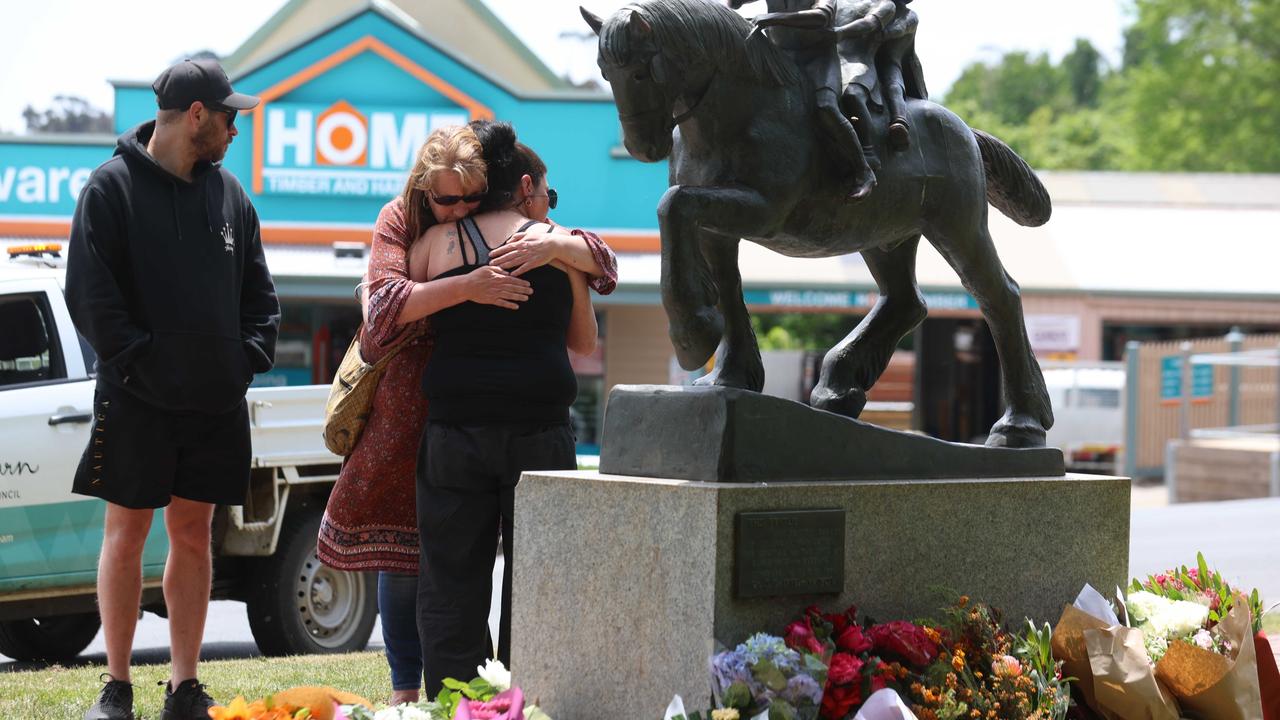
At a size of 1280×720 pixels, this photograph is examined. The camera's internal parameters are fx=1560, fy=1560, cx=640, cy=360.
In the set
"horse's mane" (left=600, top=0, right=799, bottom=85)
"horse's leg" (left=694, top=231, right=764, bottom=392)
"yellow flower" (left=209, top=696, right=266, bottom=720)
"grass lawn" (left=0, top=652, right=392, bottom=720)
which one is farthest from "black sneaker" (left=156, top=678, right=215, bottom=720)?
"horse's mane" (left=600, top=0, right=799, bottom=85)

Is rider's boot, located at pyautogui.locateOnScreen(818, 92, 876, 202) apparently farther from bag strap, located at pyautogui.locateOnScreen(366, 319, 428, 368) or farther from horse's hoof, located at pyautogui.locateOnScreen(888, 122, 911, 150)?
bag strap, located at pyautogui.locateOnScreen(366, 319, 428, 368)

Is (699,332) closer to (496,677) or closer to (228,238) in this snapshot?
(496,677)

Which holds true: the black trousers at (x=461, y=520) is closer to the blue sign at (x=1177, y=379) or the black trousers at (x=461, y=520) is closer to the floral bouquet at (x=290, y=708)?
the floral bouquet at (x=290, y=708)

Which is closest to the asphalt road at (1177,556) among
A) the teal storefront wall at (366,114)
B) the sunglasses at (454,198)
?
the sunglasses at (454,198)

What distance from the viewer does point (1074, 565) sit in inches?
187

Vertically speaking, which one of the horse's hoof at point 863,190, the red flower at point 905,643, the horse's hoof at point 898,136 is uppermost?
the horse's hoof at point 898,136

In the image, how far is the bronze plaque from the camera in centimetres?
388

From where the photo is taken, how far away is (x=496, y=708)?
3.87 m

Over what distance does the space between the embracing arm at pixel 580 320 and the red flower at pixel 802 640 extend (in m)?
1.17

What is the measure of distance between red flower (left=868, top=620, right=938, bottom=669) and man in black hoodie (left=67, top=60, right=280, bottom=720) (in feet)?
7.20

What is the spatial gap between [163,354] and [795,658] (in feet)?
7.42

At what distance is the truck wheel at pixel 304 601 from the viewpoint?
308 inches

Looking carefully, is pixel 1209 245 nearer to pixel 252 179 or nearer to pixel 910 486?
pixel 252 179

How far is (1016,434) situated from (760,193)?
1374mm
